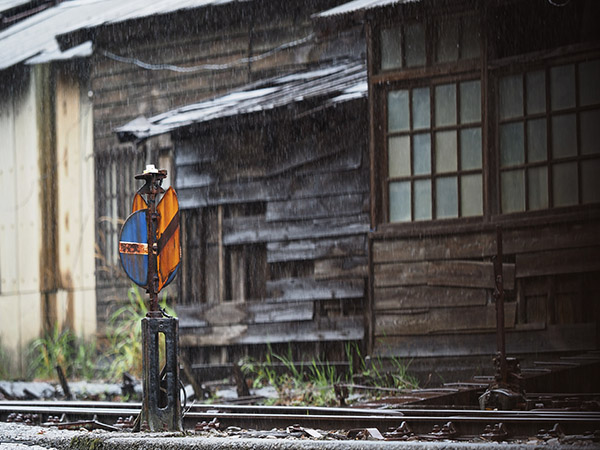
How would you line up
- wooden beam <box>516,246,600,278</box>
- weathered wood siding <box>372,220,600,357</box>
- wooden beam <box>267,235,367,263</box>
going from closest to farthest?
1. wooden beam <box>516,246,600,278</box>
2. weathered wood siding <box>372,220,600,357</box>
3. wooden beam <box>267,235,367,263</box>

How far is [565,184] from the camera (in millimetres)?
10023

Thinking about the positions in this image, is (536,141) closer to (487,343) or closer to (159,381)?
(487,343)

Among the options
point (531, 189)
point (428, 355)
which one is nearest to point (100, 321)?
point (428, 355)

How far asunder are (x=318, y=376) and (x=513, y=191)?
3.38 m

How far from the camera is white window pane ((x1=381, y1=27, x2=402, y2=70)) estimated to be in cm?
1111

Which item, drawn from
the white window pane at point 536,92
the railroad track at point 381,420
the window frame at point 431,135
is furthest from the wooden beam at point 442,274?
the railroad track at point 381,420

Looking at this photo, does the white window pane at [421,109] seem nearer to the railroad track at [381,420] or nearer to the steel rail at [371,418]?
the railroad track at [381,420]

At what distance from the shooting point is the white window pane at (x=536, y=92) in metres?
10.2

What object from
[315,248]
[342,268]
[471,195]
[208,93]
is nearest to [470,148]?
[471,195]

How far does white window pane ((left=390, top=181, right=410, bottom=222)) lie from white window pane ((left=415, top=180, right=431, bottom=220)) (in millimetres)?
114

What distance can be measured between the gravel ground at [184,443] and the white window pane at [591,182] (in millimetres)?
4802

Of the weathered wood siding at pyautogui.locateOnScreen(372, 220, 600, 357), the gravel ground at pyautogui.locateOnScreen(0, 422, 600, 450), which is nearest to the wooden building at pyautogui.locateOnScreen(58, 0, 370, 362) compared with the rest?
the weathered wood siding at pyautogui.locateOnScreen(372, 220, 600, 357)

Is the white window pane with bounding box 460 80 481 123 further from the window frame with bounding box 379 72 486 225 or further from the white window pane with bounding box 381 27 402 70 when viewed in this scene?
the white window pane with bounding box 381 27 402 70

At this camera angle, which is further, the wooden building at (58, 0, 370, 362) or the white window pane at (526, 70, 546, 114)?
the wooden building at (58, 0, 370, 362)
